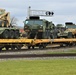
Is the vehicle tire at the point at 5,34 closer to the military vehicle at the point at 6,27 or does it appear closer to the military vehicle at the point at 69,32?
the military vehicle at the point at 6,27

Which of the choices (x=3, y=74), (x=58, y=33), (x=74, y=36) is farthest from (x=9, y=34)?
(x=3, y=74)

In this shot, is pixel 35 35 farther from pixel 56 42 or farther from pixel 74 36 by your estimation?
pixel 74 36

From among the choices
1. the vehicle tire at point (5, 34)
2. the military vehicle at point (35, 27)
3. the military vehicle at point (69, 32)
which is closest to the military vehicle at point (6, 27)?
the vehicle tire at point (5, 34)

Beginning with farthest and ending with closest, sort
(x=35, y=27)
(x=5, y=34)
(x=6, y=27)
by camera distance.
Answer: (x=35, y=27), (x=6, y=27), (x=5, y=34)

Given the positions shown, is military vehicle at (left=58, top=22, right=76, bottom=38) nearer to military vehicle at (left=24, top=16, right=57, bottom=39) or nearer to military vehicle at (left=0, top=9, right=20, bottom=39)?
military vehicle at (left=24, top=16, right=57, bottom=39)

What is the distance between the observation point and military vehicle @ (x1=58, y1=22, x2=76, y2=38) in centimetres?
4759

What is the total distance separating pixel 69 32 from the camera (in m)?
47.6

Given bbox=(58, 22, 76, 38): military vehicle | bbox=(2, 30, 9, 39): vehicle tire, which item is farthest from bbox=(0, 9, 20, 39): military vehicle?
bbox=(58, 22, 76, 38): military vehicle

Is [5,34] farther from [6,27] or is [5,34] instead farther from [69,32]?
[69,32]

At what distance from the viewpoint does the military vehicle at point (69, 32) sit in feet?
156

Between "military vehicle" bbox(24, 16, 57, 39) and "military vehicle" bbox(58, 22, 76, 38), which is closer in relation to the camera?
"military vehicle" bbox(24, 16, 57, 39)

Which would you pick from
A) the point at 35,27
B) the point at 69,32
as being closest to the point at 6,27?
the point at 35,27

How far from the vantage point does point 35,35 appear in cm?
3991

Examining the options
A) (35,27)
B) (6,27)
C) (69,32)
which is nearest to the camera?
(6,27)
